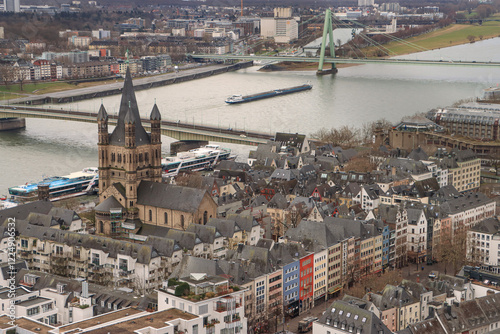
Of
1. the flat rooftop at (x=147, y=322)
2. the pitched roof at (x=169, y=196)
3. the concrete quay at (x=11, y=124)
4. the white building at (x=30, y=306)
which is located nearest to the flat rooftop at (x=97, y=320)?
the flat rooftop at (x=147, y=322)

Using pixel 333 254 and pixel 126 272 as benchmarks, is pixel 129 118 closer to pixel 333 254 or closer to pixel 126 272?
pixel 126 272

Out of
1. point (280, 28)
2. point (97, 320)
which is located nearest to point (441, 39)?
point (280, 28)

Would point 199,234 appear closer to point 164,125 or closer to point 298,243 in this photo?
point 298,243

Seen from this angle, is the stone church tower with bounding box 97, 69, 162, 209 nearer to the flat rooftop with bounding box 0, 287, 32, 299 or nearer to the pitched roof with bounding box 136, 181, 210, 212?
the pitched roof with bounding box 136, 181, 210, 212

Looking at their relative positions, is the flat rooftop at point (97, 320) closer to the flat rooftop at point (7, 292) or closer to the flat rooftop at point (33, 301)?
the flat rooftop at point (33, 301)

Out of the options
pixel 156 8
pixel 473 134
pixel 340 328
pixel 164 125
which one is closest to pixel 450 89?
pixel 473 134

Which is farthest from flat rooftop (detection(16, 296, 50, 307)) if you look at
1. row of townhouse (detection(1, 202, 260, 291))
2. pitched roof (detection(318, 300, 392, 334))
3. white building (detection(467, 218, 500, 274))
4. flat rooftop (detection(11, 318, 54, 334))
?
white building (detection(467, 218, 500, 274))
